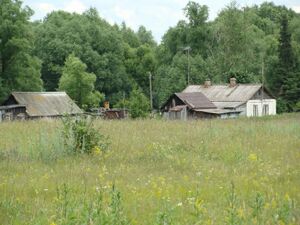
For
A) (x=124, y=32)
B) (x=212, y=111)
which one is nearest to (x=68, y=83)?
(x=212, y=111)

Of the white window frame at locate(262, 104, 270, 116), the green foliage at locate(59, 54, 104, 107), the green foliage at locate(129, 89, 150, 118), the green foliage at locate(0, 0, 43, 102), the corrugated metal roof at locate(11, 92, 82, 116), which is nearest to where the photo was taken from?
the corrugated metal roof at locate(11, 92, 82, 116)

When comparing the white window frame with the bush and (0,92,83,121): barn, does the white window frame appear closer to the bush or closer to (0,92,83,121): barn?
(0,92,83,121): barn

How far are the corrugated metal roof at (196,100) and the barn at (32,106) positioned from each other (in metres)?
13.8

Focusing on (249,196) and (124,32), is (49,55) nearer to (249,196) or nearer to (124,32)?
A: (124,32)

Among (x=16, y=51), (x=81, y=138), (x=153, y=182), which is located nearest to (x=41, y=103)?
(x=16, y=51)

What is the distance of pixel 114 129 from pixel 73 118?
5893 mm

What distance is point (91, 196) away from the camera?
276 inches

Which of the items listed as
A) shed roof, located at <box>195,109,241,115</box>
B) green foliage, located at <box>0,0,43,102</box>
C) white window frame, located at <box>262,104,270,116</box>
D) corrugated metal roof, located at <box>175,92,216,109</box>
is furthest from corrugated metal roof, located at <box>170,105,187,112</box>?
green foliage, located at <box>0,0,43,102</box>

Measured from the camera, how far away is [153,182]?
27.1 ft

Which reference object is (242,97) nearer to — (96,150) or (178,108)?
(178,108)

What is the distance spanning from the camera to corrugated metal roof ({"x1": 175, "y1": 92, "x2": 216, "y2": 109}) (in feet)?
173

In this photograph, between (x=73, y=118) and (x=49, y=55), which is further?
(x=49, y=55)

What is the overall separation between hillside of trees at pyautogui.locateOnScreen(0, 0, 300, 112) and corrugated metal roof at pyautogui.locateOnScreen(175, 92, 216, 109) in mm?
5952

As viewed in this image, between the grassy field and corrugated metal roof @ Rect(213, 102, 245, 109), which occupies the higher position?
corrugated metal roof @ Rect(213, 102, 245, 109)
